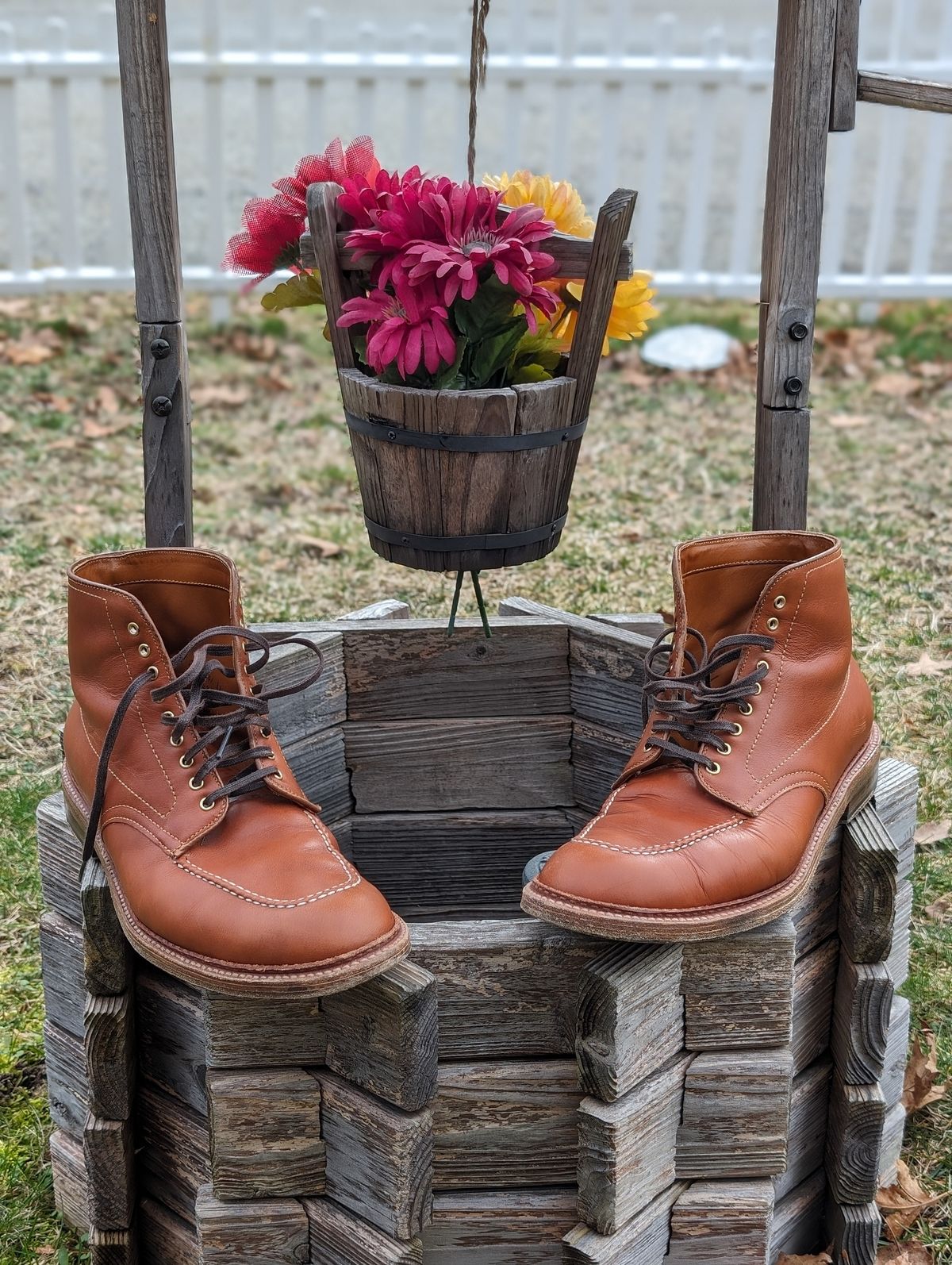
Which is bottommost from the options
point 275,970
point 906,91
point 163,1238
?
point 163,1238

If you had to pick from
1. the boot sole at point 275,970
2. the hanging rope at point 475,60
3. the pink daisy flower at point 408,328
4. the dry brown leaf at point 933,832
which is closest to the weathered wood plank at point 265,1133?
the boot sole at point 275,970

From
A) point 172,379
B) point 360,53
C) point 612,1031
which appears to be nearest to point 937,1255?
point 612,1031

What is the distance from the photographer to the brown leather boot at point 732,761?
4.52ft

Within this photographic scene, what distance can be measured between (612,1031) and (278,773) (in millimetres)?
448

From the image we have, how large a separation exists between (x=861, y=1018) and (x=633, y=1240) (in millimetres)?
375

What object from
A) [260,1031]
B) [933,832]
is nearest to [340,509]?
[933,832]

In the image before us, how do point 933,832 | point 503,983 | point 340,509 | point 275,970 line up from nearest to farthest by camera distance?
1. point 275,970
2. point 503,983
3. point 933,832
4. point 340,509

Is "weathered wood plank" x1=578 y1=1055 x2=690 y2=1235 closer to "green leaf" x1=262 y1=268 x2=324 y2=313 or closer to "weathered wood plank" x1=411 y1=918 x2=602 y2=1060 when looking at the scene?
"weathered wood plank" x1=411 y1=918 x2=602 y2=1060

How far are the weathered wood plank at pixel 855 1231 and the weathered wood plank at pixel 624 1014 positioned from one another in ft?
1.55

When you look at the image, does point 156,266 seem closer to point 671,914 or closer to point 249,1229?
point 671,914

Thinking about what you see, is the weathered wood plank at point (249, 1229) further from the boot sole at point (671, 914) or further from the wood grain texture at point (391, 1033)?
the boot sole at point (671, 914)

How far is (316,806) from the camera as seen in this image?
58.8 inches

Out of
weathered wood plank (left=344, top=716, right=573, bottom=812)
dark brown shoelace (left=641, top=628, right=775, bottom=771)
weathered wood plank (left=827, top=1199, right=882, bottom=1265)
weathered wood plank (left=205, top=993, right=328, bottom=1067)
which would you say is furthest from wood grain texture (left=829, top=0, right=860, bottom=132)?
weathered wood plank (left=827, top=1199, right=882, bottom=1265)

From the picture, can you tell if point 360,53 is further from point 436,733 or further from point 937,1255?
point 937,1255
